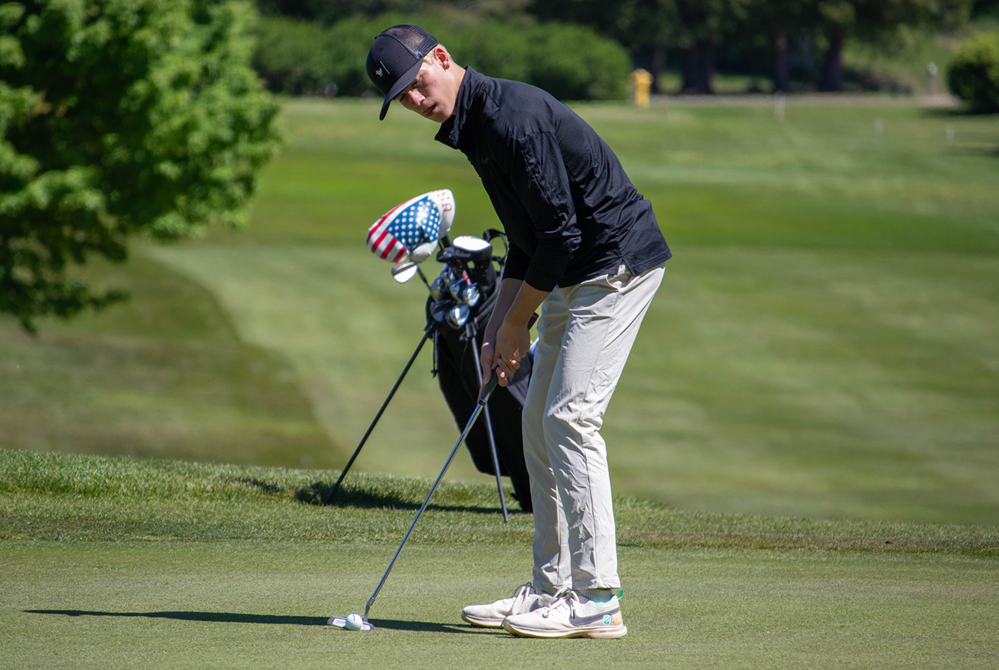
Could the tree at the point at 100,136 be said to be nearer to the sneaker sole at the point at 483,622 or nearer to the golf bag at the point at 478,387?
the golf bag at the point at 478,387

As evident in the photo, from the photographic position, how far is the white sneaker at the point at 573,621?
150 inches

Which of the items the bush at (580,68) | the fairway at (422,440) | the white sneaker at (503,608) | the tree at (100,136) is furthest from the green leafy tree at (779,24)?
the white sneaker at (503,608)

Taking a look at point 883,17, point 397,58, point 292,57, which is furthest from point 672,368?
point 883,17

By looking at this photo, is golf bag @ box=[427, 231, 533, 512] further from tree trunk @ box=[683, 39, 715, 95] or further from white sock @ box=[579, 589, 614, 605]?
tree trunk @ box=[683, 39, 715, 95]

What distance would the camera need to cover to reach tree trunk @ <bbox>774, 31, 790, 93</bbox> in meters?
86.6

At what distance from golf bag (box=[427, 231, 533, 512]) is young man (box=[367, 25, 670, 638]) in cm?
245

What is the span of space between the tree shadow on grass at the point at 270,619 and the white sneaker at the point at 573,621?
5.2 inches

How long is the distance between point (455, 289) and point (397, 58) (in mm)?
3188

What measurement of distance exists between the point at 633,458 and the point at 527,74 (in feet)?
218

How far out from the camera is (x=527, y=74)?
3044 inches

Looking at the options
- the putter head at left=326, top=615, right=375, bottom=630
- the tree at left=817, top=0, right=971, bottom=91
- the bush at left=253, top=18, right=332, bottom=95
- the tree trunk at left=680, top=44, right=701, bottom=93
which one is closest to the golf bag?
the putter head at left=326, top=615, right=375, bottom=630

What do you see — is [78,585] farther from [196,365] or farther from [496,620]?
[196,365]

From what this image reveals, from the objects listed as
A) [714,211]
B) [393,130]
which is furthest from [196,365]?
[393,130]

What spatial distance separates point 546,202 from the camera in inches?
143
